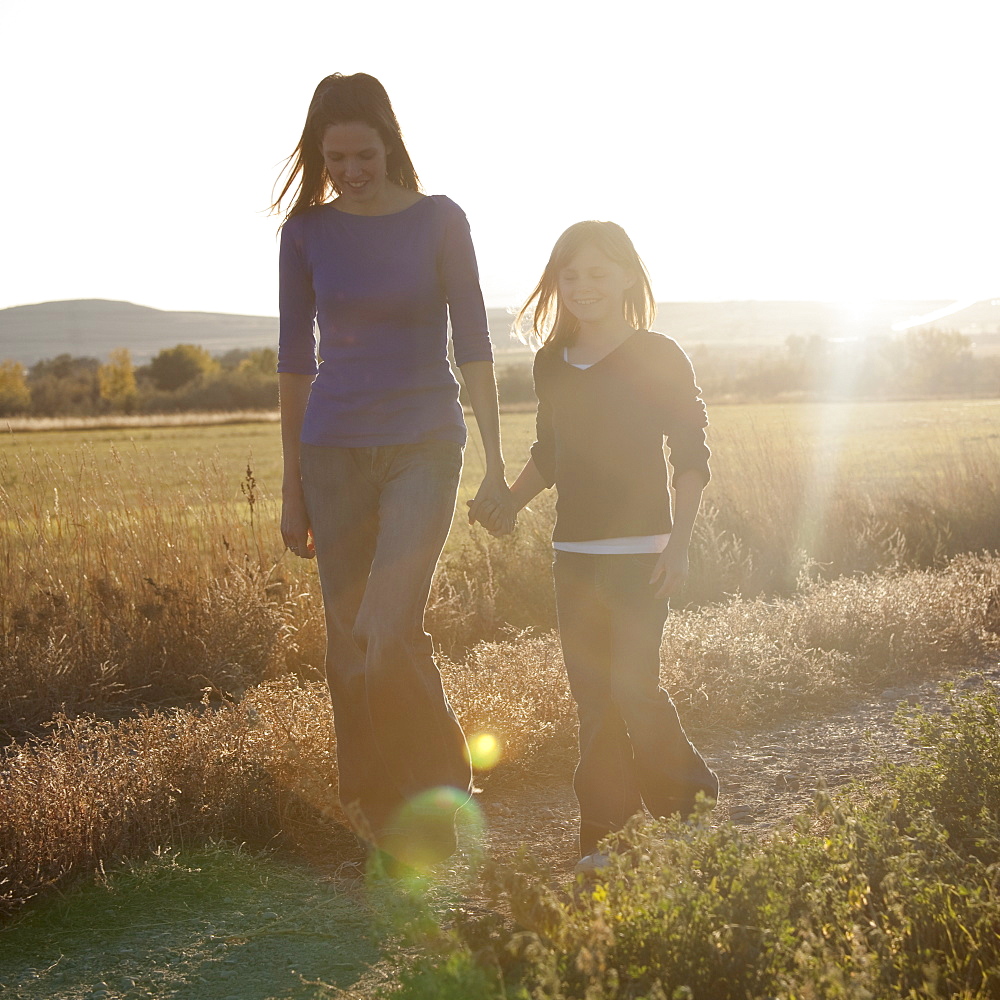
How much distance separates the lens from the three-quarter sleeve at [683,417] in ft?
11.0

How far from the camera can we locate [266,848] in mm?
3914

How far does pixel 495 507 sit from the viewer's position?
352cm

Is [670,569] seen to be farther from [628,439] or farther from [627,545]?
[628,439]

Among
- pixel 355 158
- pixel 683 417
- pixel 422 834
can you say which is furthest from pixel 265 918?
pixel 355 158

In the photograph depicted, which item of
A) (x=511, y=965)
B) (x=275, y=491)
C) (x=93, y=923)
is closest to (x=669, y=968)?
(x=511, y=965)

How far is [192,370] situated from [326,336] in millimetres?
75761

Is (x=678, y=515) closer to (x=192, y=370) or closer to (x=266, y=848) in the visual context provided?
(x=266, y=848)

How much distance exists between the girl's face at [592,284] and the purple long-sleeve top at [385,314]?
1.00 feet

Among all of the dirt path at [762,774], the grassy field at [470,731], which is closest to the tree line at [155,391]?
the grassy field at [470,731]

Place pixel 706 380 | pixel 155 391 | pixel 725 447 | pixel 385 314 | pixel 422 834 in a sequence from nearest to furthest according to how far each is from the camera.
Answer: pixel 385 314
pixel 422 834
pixel 725 447
pixel 155 391
pixel 706 380

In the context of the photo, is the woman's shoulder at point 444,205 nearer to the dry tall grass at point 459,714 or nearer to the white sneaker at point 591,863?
the white sneaker at point 591,863

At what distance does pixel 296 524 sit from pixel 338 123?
1308 mm

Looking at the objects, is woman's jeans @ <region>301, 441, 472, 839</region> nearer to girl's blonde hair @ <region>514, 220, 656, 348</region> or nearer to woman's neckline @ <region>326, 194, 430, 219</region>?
girl's blonde hair @ <region>514, 220, 656, 348</region>

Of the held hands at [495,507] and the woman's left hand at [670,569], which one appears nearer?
the woman's left hand at [670,569]
